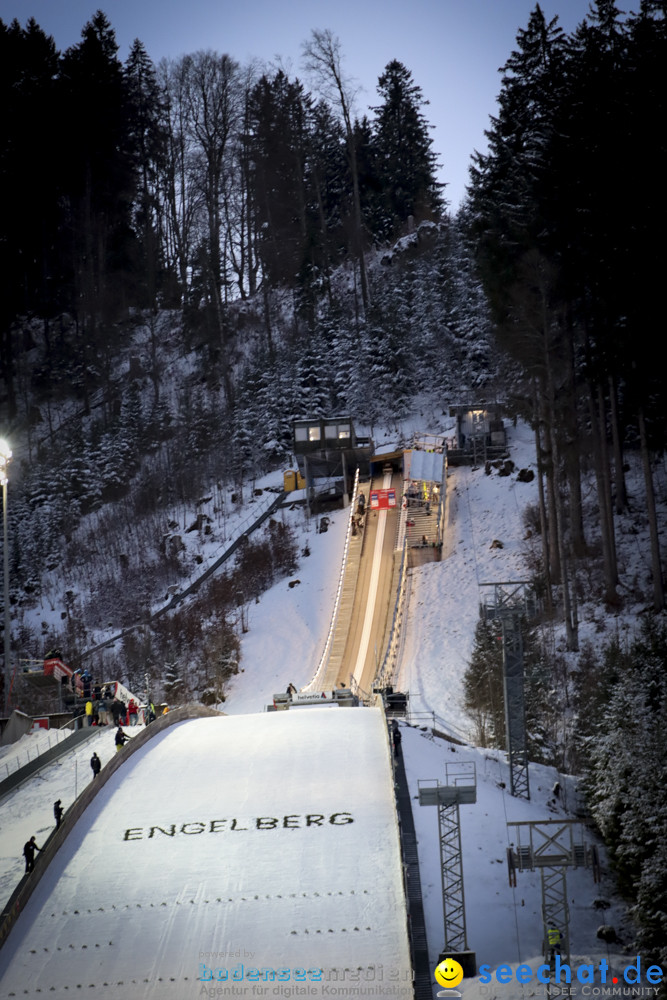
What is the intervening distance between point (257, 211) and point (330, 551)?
3686cm

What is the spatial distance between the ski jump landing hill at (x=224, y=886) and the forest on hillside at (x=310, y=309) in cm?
520

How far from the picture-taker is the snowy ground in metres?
21.2

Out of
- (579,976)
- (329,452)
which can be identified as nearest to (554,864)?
(579,976)

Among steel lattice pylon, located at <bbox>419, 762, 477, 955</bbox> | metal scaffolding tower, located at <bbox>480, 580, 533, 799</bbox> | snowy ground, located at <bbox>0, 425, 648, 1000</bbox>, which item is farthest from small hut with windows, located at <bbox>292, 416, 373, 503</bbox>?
steel lattice pylon, located at <bbox>419, 762, 477, 955</bbox>

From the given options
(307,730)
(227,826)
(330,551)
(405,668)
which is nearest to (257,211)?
(330,551)

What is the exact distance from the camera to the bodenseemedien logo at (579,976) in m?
18.8

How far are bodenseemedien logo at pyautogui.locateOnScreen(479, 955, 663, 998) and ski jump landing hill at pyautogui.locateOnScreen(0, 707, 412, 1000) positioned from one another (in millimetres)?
3104

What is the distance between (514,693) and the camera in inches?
1051

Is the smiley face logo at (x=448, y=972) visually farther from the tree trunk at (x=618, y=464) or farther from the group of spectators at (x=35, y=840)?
the tree trunk at (x=618, y=464)

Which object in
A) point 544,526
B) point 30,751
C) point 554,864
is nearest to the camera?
point 554,864

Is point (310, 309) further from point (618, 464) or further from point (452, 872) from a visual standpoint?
point (452, 872)

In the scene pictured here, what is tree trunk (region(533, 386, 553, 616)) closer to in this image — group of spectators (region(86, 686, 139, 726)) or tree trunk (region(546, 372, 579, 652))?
tree trunk (region(546, 372, 579, 652))

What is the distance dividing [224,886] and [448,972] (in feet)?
14.0

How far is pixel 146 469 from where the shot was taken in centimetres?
5712
